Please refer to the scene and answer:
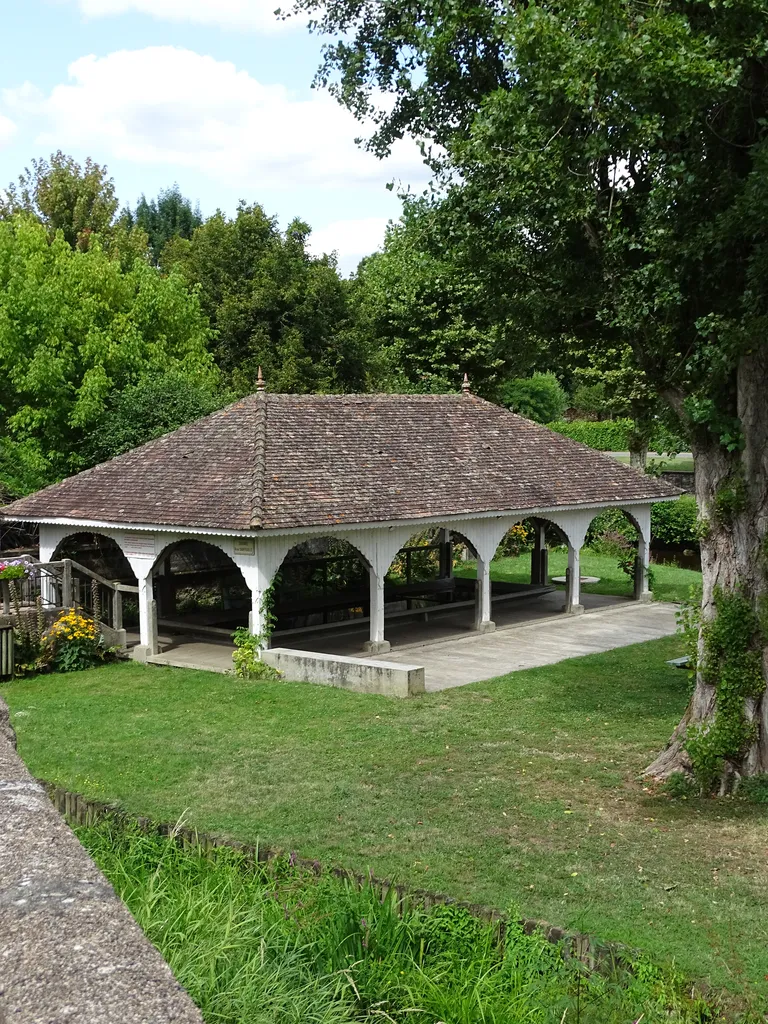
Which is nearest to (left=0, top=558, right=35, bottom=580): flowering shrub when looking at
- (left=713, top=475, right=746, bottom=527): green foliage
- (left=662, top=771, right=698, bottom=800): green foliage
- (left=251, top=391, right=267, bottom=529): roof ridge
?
(left=251, top=391, right=267, bottom=529): roof ridge

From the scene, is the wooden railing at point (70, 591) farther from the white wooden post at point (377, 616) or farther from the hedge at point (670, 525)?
the hedge at point (670, 525)

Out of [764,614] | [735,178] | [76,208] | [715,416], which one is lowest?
[764,614]

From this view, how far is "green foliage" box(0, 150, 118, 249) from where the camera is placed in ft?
154

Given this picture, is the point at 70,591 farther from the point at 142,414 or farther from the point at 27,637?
the point at 142,414

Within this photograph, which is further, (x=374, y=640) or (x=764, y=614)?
(x=374, y=640)

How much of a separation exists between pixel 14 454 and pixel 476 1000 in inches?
962

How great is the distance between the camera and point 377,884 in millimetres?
A: 7621

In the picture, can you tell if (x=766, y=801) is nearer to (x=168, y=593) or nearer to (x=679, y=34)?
(x=679, y=34)

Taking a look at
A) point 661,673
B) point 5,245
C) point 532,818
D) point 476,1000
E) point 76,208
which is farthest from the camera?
point 76,208

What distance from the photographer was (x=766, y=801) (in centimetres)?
1072

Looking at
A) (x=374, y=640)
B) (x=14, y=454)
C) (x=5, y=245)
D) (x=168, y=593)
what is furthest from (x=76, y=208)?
(x=374, y=640)

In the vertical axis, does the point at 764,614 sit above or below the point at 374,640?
above

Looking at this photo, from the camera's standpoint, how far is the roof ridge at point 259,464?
17.9 metres

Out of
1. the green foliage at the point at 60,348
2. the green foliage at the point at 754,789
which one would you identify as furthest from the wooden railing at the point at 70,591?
the green foliage at the point at 754,789
